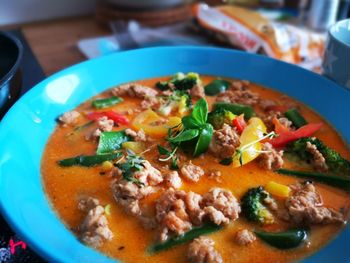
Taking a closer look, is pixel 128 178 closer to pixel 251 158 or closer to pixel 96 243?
pixel 96 243

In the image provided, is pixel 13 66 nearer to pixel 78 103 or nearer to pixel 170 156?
pixel 78 103

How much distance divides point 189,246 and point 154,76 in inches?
37.2

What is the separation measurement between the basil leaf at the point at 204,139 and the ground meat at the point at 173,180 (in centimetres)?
13

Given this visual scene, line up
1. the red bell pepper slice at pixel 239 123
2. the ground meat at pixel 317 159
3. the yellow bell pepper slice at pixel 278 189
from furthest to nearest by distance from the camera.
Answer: the red bell pepper slice at pixel 239 123
the ground meat at pixel 317 159
the yellow bell pepper slice at pixel 278 189

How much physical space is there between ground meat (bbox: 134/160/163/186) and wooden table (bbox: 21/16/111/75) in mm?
1076

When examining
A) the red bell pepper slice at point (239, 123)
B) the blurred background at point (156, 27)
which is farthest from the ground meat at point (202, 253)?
the blurred background at point (156, 27)

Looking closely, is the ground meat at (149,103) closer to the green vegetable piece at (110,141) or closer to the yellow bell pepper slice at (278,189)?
the green vegetable piece at (110,141)

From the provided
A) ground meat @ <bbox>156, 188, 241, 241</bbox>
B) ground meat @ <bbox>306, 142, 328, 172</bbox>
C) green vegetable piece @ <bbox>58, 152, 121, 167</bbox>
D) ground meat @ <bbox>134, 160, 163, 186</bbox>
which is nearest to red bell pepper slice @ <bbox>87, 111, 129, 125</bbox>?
green vegetable piece @ <bbox>58, 152, 121, 167</bbox>

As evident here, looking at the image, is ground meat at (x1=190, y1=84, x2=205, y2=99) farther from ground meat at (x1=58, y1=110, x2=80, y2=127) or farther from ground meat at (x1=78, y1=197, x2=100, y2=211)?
ground meat at (x1=78, y1=197, x2=100, y2=211)

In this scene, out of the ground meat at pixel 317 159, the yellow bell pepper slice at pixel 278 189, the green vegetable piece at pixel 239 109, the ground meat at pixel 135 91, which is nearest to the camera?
the yellow bell pepper slice at pixel 278 189

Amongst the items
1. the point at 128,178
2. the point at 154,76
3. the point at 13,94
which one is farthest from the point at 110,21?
the point at 128,178

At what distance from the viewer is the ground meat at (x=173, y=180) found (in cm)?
120

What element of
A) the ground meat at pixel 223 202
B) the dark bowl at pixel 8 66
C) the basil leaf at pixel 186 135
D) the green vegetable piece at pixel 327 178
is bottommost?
the green vegetable piece at pixel 327 178

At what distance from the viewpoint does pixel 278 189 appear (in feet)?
3.97
